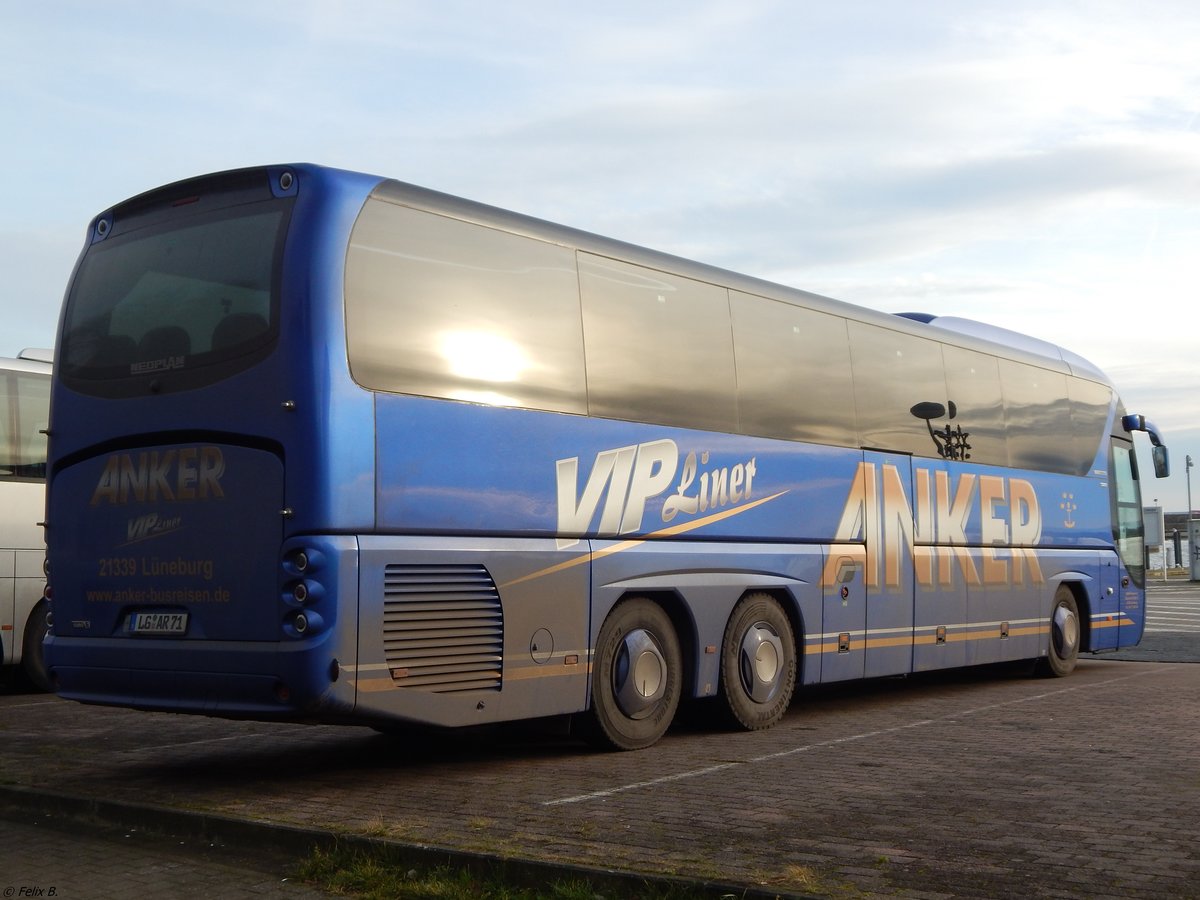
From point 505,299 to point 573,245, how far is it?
1030mm

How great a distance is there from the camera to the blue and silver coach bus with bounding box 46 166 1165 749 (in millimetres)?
8344

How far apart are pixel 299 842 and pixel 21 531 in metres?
9.39

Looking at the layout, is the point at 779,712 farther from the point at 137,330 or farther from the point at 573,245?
the point at 137,330

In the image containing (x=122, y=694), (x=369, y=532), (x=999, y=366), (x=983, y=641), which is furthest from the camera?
(x=999, y=366)

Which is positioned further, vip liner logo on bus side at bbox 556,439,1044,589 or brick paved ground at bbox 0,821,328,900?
vip liner logo on bus side at bbox 556,439,1044,589

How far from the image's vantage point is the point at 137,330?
9281 mm

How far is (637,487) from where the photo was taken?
34.3ft

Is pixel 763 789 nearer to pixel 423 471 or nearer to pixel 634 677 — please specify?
pixel 634 677

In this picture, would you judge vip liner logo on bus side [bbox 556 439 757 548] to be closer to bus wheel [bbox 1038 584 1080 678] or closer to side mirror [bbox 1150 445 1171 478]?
bus wheel [bbox 1038 584 1080 678]

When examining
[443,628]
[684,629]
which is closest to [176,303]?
[443,628]

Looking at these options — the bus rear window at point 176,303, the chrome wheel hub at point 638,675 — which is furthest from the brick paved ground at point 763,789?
the bus rear window at point 176,303

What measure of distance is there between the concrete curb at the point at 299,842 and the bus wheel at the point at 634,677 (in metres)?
3.21

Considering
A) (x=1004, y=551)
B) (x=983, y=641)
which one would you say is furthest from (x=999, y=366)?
(x=983, y=641)

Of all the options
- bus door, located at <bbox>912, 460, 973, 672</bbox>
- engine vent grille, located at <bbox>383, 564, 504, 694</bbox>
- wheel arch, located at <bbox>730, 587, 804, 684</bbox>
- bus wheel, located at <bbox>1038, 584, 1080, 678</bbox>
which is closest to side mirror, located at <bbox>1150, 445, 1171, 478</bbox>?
bus wheel, located at <bbox>1038, 584, 1080, 678</bbox>
